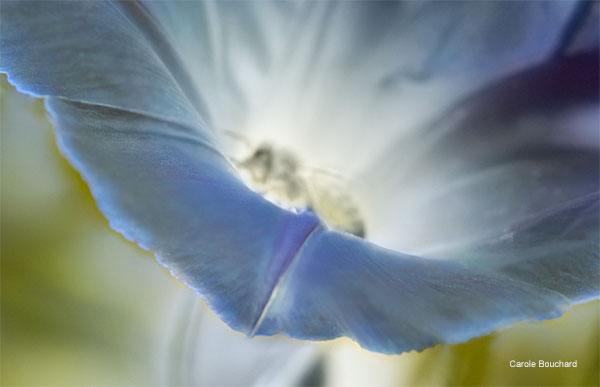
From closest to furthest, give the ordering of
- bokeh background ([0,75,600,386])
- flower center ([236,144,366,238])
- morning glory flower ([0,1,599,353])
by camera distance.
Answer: morning glory flower ([0,1,599,353]) < flower center ([236,144,366,238]) < bokeh background ([0,75,600,386])

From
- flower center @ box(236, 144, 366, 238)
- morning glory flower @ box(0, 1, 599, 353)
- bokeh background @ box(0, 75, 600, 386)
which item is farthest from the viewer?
bokeh background @ box(0, 75, 600, 386)

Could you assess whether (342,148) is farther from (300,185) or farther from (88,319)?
(88,319)

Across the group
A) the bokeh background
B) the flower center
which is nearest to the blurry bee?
the flower center

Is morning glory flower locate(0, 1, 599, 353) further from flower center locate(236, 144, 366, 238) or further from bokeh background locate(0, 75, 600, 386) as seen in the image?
bokeh background locate(0, 75, 600, 386)

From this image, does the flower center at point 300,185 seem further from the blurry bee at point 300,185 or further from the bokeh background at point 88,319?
the bokeh background at point 88,319

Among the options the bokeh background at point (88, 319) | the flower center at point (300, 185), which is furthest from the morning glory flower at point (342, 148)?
the bokeh background at point (88, 319)

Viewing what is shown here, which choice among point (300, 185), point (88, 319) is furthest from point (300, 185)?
point (88, 319)
